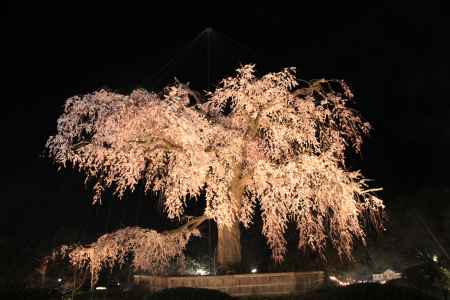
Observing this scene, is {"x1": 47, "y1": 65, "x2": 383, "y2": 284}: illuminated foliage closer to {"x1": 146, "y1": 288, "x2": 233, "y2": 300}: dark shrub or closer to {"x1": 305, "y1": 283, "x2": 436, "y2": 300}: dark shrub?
{"x1": 305, "y1": 283, "x2": 436, "y2": 300}: dark shrub

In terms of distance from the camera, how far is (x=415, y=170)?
89.4 feet

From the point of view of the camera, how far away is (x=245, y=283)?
1103 cm

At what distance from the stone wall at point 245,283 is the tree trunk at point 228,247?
143 centimetres

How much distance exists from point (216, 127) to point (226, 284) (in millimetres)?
3963

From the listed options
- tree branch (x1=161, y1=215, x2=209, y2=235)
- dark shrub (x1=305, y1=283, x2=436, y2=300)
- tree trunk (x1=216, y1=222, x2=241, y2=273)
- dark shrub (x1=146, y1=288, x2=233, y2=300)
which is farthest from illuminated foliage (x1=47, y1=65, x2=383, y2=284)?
dark shrub (x1=146, y1=288, x2=233, y2=300)

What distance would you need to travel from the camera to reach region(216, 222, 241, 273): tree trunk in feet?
41.2

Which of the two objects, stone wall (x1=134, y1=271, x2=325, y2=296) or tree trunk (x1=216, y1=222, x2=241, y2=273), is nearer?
stone wall (x1=134, y1=271, x2=325, y2=296)

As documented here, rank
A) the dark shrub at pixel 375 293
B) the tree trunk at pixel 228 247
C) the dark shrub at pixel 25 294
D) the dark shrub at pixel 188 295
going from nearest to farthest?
1. the dark shrub at pixel 375 293
2. the dark shrub at pixel 188 295
3. the dark shrub at pixel 25 294
4. the tree trunk at pixel 228 247

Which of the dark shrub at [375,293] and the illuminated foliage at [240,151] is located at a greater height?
the illuminated foliage at [240,151]

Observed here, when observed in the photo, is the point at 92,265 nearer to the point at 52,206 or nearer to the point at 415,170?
the point at 52,206

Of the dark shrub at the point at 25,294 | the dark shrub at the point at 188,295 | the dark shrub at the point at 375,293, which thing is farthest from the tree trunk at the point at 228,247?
the dark shrub at the point at 25,294

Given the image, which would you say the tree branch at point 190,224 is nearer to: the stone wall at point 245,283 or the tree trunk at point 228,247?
the tree trunk at point 228,247

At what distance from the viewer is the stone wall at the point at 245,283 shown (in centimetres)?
1098

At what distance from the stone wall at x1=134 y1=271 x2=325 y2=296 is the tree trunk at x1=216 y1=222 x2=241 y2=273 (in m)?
1.43
